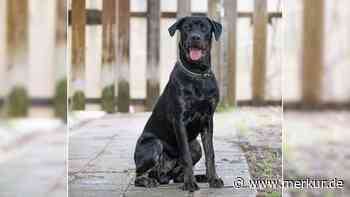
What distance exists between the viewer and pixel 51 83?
13.9 feet

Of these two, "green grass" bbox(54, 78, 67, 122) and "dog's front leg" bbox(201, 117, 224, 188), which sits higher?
"green grass" bbox(54, 78, 67, 122)

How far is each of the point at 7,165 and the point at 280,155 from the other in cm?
100

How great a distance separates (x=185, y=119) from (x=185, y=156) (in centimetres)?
14

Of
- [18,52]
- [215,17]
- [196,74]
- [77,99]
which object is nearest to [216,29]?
[215,17]

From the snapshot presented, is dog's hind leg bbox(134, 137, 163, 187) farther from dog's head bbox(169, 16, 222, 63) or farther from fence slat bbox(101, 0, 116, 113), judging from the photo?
dog's head bbox(169, 16, 222, 63)

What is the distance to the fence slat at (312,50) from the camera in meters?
4.25

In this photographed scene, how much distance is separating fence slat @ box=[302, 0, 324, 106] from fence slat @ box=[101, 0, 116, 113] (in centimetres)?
71

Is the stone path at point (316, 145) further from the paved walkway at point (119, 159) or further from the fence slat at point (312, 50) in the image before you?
the paved walkway at point (119, 159)

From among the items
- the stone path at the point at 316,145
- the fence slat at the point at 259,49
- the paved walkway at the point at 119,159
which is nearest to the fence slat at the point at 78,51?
the paved walkway at the point at 119,159

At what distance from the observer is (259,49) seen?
14.1ft

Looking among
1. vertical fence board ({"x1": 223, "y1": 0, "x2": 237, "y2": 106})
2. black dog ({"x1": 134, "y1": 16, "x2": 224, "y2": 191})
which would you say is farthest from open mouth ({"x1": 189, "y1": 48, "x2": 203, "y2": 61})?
vertical fence board ({"x1": 223, "y1": 0, "x2": 237, "y2": 106})

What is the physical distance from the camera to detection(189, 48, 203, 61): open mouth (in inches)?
167

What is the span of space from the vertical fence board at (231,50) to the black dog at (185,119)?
0.22ft

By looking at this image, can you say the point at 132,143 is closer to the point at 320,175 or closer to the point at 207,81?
the point at 207,81
